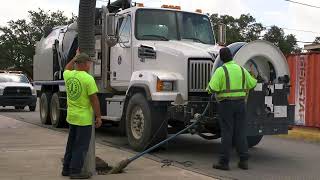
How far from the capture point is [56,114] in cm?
1623

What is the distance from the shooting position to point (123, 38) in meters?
11.9

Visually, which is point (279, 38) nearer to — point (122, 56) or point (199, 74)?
point (122, 56)

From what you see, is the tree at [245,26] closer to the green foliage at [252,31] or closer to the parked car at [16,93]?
the green foliage at [252,31]

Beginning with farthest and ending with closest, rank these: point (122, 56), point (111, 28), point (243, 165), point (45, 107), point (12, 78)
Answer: point (12, 78), point (45, 107), point (122, 56), point (111, 28), point (243, 165)

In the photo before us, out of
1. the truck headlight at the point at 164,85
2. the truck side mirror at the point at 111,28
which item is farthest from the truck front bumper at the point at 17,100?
the truck headlight at the point at 164,85

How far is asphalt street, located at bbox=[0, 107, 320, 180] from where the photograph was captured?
28.5ft

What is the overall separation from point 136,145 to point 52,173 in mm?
2861

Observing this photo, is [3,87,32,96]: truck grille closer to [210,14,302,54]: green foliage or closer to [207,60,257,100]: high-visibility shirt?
[207,60,257,100]: high-visibility shirt

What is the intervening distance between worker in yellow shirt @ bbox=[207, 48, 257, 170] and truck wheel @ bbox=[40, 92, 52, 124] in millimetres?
9197

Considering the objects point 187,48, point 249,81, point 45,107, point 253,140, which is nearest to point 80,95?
point 249,81

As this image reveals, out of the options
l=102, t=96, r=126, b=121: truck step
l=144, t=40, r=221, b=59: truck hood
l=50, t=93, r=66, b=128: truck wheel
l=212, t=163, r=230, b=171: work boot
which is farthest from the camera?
l=50, t=93, r=66, b=128: truck wheel

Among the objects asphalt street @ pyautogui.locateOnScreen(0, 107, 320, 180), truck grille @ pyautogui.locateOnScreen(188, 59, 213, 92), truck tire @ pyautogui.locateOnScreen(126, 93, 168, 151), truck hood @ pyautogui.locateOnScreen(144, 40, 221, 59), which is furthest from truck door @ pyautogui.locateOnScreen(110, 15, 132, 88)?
truck grille @ pyautogui.locateOnScreen(188, 59, 213, 92)

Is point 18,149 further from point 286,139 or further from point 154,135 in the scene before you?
point 286,139

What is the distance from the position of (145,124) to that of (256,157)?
2.22 m
